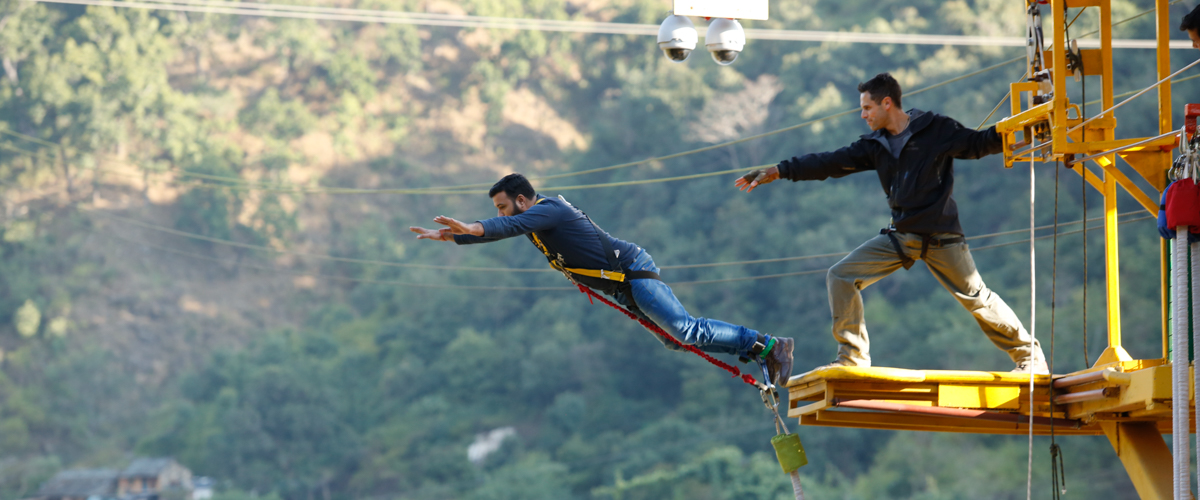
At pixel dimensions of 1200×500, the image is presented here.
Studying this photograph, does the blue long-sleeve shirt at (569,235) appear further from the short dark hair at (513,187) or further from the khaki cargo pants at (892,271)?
the khaki cargo pants at (892,271)

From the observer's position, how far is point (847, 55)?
57438 millimetres

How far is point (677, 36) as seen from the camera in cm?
854

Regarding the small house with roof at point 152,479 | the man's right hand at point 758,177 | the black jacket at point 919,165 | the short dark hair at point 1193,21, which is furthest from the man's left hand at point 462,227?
the small house with roof at point 152,479

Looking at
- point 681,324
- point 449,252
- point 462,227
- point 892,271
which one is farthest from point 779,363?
point 449,252

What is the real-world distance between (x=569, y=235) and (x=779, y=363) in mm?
1361

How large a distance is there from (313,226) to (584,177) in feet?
49.9

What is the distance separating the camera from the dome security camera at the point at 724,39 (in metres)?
8.58

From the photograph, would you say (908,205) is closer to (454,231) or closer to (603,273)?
(603,273)

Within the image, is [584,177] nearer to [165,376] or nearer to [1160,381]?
[165,376]

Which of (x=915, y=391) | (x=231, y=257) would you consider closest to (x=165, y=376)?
(x=231, y=257)

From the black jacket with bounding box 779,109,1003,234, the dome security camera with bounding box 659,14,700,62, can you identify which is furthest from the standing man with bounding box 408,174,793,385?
the dome security camera with bounding box 659,14,700,62

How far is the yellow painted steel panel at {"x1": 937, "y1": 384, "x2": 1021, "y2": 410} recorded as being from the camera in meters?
6.07

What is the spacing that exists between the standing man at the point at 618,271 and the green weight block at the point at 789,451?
51 centimetres

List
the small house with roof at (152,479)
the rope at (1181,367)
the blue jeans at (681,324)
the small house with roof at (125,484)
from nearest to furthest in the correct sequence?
the rope at (1181,367) < the blue jeans at (681,324) < the small house with roof at (125,484) < the small house with roof at (152,479)
